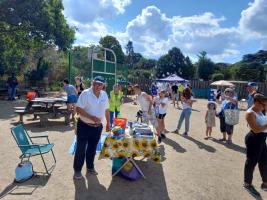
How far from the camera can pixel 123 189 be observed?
4.78 metres

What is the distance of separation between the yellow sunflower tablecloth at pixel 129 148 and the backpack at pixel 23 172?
1270mm

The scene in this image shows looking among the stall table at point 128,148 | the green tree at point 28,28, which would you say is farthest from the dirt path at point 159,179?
the green tree at point 28,28

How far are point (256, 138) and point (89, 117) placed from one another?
277 cm

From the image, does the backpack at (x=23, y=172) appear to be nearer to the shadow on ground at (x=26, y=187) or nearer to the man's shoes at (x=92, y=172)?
the shadow on ground at (x=26, y=187)

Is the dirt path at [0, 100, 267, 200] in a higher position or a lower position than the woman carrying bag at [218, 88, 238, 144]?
lower

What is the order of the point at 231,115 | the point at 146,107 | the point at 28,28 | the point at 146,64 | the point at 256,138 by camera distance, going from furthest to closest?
1. the point at 146,64
2. the point at 28,28
3. the point at 231,115
4. the point at 146,107
5. the point at 256,138

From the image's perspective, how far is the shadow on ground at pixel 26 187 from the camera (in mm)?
4449

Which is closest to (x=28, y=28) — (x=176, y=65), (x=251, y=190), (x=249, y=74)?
(x=251, y=190)

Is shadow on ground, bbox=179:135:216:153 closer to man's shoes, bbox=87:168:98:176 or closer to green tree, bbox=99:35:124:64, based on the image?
man's shoes, bbox=87:168:98:176

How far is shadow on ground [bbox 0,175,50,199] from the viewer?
4.45 m

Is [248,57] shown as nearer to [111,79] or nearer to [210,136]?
[111,79]

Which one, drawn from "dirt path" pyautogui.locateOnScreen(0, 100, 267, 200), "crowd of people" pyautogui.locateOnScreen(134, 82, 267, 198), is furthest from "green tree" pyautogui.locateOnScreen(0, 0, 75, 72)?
"crowd of people" pyautogui.locateOnScreen(134, 82, 267, 198)

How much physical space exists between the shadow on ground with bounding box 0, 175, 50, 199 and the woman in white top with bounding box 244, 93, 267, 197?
347cm

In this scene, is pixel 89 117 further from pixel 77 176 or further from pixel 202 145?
pixel 202 145
